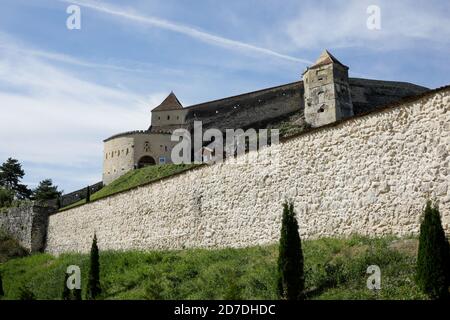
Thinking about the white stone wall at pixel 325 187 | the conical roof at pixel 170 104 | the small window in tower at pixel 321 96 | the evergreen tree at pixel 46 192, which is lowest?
the white stone wall at pixel 325 187

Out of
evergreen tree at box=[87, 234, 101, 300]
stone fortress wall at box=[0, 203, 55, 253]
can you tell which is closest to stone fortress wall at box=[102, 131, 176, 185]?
stone fortress wall at box=[0, 203, 55, 253]

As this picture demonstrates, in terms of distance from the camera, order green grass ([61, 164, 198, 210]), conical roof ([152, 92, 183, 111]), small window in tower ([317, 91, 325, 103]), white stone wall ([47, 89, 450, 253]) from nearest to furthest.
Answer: white stone wall ([47, 89, 450, 253]) < green grass ([61, 164, 198, 210]) < small window in tower ([317, 91, 325, 103]) < conical roof ([152, 92, 183, 111])

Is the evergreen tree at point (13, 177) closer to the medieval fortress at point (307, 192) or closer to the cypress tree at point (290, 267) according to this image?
the medieval fortress at point (307, 192)

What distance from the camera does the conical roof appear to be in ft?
225

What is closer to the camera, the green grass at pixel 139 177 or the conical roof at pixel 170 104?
the green grass at pixel 139 177

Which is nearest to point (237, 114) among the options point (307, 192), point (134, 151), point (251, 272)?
point (134, 151)

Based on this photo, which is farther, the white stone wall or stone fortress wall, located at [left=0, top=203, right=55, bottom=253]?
stone fortress wall, located at [left=0, top=203, right=55, bottom=253]

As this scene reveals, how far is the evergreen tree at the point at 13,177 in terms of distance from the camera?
55.0 metres

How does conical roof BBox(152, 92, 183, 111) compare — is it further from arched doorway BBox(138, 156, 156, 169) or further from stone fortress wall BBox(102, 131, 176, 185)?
arched doorway BBox(138, 156, 156, 169)

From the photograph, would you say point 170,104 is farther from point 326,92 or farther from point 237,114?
point 326,92

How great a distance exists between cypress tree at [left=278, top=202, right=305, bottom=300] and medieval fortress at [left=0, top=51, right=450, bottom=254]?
2.42 meters

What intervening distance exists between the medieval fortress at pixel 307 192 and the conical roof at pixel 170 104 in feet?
129

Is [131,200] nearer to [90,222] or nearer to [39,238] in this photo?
[90,222]

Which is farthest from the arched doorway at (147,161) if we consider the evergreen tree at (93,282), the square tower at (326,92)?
the evergreen tree at (93,282)
